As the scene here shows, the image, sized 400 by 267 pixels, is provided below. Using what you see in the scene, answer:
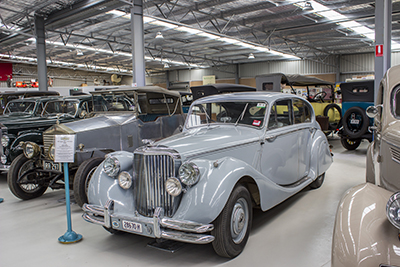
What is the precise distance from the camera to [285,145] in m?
4.16

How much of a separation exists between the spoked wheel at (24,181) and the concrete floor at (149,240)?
252mm

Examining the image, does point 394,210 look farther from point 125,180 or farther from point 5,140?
point 5,140

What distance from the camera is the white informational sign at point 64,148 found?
136 inches

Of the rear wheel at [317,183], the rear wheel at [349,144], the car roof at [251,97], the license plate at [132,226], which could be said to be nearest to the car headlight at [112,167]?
the license plate at [132,226]

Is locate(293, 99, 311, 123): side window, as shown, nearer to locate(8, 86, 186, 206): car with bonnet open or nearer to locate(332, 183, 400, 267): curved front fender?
locate(8, 86, 186, 206): car with bonnet open

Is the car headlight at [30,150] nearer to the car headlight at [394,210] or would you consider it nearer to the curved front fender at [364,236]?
the curved front fender at [364,236]

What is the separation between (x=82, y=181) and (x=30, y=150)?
138 centimetres

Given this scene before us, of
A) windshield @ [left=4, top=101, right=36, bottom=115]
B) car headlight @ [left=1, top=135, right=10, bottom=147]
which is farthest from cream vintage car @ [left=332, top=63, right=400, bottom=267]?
windshield @ [left=4, top=101, right=36, bottom=115]

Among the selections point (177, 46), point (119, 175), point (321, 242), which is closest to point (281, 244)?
point (321, 242)

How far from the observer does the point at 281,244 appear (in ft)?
10.8

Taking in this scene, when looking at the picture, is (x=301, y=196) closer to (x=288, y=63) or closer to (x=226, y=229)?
(x=226, y=229)

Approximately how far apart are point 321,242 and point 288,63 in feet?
77.7

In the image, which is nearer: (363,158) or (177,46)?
(363,158)

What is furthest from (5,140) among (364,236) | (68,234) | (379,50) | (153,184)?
(379,50)
